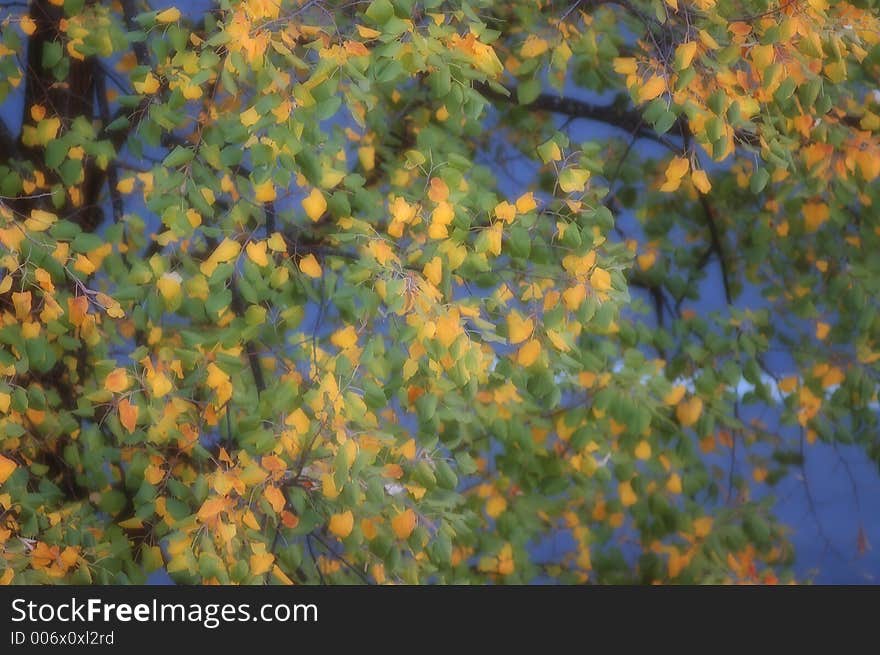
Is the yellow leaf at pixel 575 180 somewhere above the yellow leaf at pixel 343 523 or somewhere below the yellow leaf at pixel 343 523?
above

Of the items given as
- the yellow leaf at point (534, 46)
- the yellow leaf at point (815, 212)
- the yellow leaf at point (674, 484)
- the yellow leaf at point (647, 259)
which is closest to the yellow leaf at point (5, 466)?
the yellow leaf at point (534, 46)

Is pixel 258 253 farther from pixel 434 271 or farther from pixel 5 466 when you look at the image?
pixel 5 466

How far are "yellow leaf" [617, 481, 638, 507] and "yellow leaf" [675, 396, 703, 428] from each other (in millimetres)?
256

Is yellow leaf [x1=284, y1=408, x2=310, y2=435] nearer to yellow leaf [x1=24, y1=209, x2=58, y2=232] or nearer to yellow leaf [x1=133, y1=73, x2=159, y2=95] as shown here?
yellow leaf [x1=24, y1=209, x2=58, y2=232]

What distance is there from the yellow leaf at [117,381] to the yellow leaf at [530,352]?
90 cm

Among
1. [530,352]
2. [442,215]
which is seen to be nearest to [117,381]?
[442,215]

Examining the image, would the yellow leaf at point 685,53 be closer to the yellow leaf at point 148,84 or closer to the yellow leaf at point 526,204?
the yellow leaf at point 526,204

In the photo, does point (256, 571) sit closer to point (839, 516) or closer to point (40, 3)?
point (40, 3)

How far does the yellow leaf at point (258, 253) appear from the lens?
301 centimetres

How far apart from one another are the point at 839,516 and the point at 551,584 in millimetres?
1903

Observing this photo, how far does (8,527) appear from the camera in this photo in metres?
3.33

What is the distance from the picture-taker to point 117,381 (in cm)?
302

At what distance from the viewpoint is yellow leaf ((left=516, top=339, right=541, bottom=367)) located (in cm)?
311

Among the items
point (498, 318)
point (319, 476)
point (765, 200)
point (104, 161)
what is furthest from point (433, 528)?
point (765, 200)
